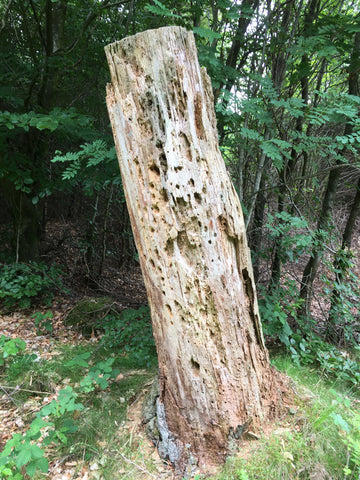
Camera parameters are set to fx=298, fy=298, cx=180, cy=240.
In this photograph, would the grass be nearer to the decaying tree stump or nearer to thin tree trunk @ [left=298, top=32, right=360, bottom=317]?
the decaying tree stump

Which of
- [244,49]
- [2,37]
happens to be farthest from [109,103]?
[2,37]

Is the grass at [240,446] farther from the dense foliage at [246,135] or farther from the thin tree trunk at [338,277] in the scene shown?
the thin tree trunk at [338,277]

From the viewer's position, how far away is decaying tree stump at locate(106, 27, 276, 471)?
6.32 ft

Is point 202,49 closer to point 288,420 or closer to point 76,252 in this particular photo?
point 288,420

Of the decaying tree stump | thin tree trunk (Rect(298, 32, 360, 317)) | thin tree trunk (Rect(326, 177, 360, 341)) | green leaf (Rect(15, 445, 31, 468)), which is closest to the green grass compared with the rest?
the decaying tree stump

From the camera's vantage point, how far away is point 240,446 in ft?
6.98

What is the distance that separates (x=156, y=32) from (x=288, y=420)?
293 centimetres

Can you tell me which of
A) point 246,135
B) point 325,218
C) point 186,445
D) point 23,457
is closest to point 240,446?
point 186,445

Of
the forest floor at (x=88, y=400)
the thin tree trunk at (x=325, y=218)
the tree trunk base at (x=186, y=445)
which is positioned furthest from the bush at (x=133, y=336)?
the thin tree trunk at (x=325, y=218)

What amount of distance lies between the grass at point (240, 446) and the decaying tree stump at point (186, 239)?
0.17 m

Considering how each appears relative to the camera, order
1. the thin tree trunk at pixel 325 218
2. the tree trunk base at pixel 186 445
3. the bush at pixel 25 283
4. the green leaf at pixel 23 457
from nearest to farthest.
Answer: the green leaf at pixel 23 457 → the tree trunk base at pixel 186 445 → the thin tree trunk at pixel 325 218 → the bush at pixel 25 283

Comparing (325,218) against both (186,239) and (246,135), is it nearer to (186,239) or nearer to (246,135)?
(246,135)

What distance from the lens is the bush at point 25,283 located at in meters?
4.59

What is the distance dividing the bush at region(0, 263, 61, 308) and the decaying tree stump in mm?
3301
